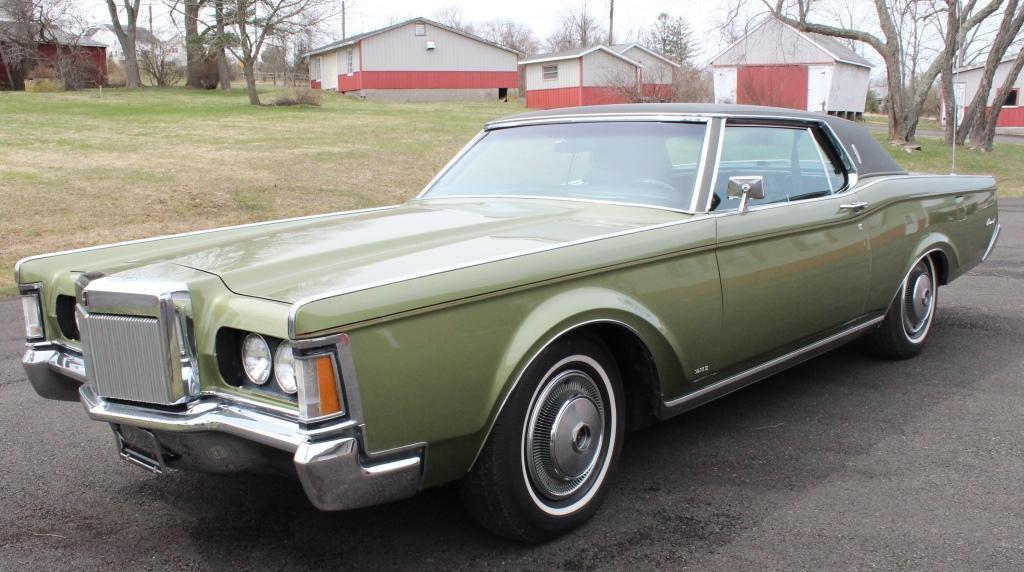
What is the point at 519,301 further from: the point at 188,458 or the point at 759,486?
the point at 759,486

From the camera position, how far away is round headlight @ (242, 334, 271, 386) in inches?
103

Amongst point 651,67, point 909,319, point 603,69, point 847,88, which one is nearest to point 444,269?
point 909,319

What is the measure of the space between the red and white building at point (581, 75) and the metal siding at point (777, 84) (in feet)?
12.8

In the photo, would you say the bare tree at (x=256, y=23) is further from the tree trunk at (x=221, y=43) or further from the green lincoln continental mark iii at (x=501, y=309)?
the green lincoln continental mark iii at (x=501, y=309)

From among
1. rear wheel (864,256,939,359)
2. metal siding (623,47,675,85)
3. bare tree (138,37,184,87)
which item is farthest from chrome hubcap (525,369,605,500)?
bare tree (138,37,184,87)

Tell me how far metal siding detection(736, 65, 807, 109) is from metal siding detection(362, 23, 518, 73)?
1257 cm

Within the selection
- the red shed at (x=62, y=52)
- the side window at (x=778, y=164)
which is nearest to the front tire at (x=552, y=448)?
the side window at (x=778, y=164)

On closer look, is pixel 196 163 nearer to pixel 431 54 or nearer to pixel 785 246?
pixel 785 246

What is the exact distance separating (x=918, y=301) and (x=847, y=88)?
41.2m

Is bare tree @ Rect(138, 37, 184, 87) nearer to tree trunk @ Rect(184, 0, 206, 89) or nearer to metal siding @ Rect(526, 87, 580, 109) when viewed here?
tree trunk @ Rect(184, 0, 206, 89)

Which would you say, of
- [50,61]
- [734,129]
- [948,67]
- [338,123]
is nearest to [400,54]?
[50,61]

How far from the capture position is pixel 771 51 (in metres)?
43.7

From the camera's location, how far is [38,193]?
41.4ft

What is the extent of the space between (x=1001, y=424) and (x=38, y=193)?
1251cm
